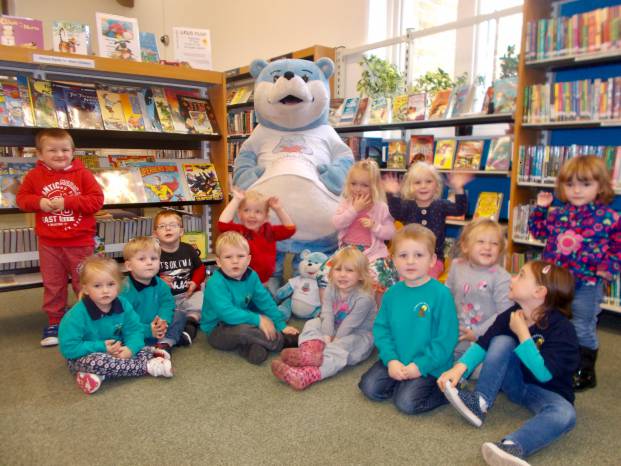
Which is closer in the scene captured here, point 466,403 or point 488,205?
point 466,403

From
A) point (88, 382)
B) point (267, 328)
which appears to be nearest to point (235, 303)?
point (267, 328)

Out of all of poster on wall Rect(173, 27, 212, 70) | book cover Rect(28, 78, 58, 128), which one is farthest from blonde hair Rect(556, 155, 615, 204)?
book cover Rect(28, 78, 58, 128)

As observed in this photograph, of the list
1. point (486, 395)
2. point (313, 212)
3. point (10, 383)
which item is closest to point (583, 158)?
point (486, 395)

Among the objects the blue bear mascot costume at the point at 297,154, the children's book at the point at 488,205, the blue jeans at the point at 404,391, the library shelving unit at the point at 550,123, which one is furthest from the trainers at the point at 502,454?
the children's book at the point at 488,205

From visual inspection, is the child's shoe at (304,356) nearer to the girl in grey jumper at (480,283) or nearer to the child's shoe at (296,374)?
the child's shoe at (296,374)

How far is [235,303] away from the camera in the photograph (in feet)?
8.89

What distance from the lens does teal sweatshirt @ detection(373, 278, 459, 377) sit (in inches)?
81.0

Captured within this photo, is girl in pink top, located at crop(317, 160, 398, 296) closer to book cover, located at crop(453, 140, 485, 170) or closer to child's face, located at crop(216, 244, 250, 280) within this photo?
child's face, located at crop(216, 244, 250, 280)

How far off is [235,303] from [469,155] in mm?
2571

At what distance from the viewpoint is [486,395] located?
75.0 inches

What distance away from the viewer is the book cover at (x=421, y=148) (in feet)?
14.8

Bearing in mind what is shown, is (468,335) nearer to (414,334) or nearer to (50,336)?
(414,334)

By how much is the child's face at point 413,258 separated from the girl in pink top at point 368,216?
2.55 ft

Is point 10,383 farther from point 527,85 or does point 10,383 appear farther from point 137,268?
point 527,85
